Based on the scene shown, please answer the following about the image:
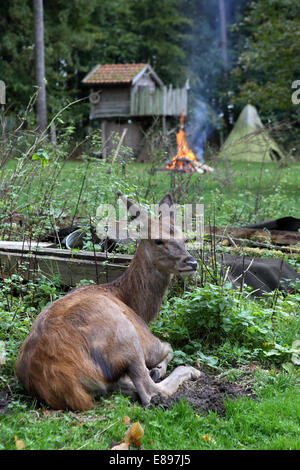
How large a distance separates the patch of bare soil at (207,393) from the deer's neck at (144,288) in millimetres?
733

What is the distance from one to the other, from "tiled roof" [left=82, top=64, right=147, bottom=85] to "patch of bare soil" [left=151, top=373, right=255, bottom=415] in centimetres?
2425

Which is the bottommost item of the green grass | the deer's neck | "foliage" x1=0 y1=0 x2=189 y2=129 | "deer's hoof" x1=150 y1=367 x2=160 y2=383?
the green grass

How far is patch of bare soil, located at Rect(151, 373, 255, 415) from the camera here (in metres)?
3.98

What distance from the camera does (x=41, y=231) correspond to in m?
6.47

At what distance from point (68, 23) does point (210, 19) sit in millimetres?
15446

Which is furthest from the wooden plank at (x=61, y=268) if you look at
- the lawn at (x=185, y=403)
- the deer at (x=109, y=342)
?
the deer at (x=109, y=342)

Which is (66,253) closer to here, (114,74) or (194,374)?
(194,374)

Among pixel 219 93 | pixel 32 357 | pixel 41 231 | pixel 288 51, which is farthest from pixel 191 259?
pixel 219 93

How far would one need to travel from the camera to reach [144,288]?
4.78 m

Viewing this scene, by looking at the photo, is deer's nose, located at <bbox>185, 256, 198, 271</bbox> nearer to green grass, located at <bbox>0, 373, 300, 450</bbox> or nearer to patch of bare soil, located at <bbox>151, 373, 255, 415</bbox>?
patch of bare soil, located at <bbox>151, 373, 255, 415</bbox>

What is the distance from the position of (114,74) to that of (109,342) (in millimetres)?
25786

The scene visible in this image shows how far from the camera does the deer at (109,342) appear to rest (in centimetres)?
377

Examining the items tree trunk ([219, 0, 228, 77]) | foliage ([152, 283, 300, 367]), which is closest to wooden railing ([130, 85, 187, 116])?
tree trunk ([219, 0, 228, 77])
